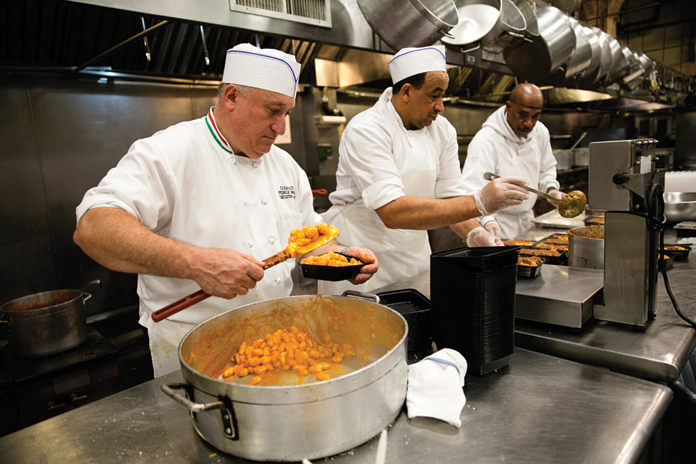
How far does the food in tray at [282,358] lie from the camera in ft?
4.00

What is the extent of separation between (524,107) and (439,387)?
310 centimetres

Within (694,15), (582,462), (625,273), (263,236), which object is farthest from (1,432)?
(694,15)

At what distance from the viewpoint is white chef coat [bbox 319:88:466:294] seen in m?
2.31

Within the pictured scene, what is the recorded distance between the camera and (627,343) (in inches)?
55.7

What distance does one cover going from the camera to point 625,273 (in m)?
1.52

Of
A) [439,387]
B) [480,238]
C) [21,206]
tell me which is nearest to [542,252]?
[480,238]

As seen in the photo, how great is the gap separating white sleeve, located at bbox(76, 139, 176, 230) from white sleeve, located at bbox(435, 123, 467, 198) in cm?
169

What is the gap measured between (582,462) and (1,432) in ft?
11.1

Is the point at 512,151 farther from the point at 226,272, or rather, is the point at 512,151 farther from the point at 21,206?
the point at 21,206

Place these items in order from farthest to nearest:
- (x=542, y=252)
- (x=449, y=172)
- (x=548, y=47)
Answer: (x=548, y=47) < (x=449, y=172) < (x=542, y=252)

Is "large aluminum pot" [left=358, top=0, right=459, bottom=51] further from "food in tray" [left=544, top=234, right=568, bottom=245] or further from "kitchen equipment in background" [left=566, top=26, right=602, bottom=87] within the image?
"kitchen equipment in background" [left=566, top=26, right=602, bottom=87]

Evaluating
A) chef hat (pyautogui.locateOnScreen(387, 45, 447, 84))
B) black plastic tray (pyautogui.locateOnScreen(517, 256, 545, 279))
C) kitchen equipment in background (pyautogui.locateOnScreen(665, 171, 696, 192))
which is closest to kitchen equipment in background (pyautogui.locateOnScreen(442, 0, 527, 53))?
chef hat (pyautogui.locateOnScreen(387, 45, 447, 84))

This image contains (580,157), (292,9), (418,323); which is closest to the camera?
(418,323)

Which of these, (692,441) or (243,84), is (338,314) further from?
(692,441)
